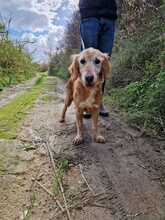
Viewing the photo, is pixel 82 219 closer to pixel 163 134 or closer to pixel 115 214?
pixel 115 214

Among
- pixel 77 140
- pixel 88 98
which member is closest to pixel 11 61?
pixel 88 98

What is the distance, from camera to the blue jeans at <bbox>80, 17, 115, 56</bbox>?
470 centimetres

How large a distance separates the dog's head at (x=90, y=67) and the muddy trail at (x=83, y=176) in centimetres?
65

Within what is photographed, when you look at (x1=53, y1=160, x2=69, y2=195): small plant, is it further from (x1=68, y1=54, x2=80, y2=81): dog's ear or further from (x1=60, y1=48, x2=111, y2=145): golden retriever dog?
(x1=68, y1=54, x2=80, y2=81): dog's ear

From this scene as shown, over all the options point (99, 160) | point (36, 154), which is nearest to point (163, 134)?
point (99, 160)

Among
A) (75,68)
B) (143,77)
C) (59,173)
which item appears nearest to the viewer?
(59,173)

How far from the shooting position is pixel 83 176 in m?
2.86

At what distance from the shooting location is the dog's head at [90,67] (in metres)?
3.67

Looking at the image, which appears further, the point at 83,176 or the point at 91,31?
the point at 91,31

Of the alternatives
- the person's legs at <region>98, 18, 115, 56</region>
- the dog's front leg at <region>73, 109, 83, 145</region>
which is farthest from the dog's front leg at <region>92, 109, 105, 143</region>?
the person's legs at <region>98, 18, 115, 56</region>

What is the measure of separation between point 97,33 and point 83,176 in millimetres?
2419

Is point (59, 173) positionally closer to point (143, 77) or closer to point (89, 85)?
point (89, 85)

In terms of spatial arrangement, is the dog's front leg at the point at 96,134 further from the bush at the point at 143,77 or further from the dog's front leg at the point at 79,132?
the bush at the point at 143,77

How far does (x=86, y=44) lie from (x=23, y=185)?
2651 millimetres
